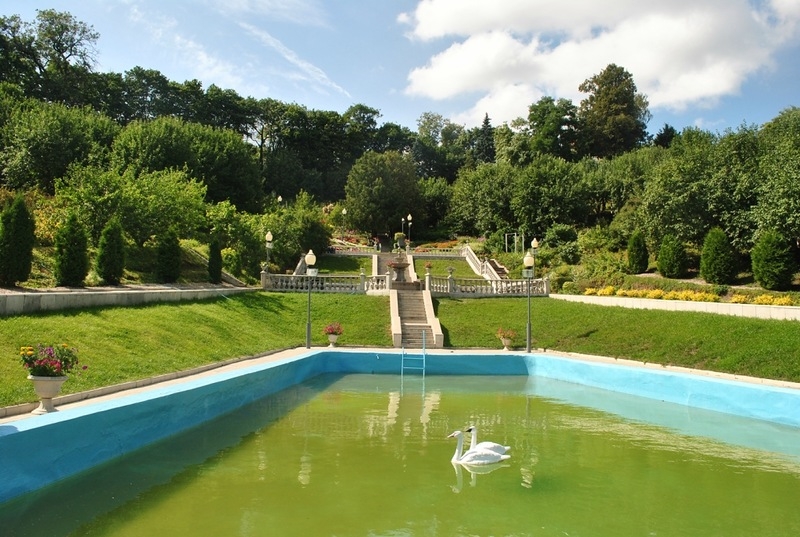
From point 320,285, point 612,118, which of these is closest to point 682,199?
point 320,285

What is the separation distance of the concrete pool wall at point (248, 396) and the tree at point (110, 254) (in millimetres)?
7268

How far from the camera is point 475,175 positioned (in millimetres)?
58312

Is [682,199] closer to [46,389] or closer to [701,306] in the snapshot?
[701,306]

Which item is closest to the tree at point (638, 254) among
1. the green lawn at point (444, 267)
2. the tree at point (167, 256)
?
the green lawn at point (444, 267)

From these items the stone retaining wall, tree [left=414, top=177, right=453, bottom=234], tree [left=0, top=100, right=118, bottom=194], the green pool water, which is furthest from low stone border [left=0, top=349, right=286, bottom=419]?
tree [left=414, top=177, right=453, bottom=234]

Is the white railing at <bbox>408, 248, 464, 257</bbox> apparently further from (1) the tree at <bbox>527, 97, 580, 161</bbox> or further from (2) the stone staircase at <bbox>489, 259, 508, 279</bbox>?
(1) the tree at <bbox>527, 97, 580, 161</bbox>

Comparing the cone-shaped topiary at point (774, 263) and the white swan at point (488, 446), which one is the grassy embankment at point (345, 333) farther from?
the white swan at point (488, 446)

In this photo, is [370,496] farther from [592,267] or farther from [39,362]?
[592,267]

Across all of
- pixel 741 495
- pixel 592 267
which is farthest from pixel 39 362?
→ pixel 592 267

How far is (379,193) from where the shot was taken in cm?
5625

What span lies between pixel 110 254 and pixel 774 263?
2678 cm

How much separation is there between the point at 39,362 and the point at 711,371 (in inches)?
656

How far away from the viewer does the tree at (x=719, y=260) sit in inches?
1093

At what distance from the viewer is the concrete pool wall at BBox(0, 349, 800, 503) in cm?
778
